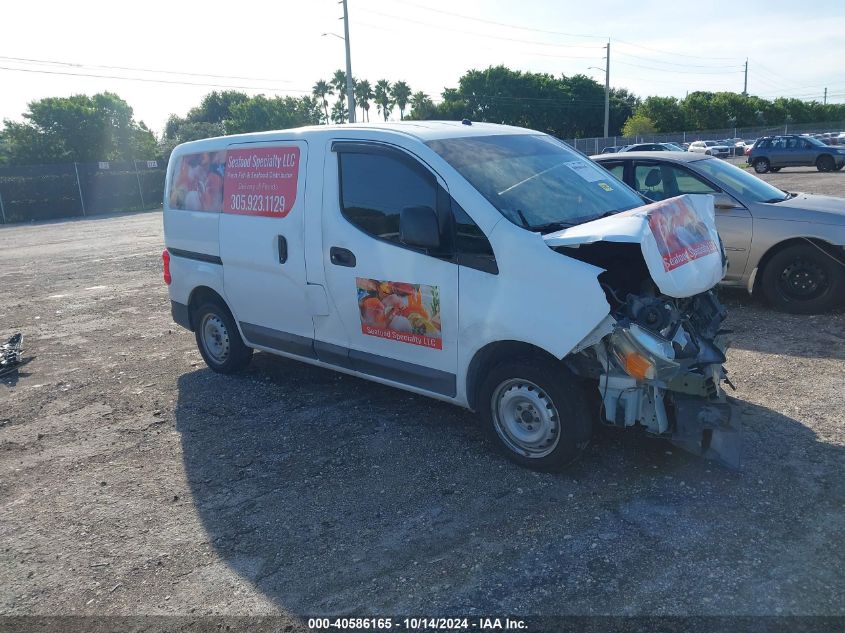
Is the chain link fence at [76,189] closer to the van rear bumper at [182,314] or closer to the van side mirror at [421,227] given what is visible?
the van rear bumper at [182,314]

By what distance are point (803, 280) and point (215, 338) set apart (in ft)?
19.9

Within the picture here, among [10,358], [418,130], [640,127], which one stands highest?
[640,127]

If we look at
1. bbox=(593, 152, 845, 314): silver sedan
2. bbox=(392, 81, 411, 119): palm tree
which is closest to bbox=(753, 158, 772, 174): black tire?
bbox=(593, 152, 845, 314): silver sedan

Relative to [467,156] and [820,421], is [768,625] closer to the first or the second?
[820,421]

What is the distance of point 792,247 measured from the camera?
23.5 ft

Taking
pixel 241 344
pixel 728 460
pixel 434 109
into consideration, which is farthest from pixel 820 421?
pixel 434 109

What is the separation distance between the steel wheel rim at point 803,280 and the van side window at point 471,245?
4643mm

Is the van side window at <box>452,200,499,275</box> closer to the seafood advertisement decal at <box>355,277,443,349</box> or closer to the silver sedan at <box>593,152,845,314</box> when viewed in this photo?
the seafood advertisement decal at <box>355,277,443,349</box>

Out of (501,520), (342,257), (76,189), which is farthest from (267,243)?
(76,189)

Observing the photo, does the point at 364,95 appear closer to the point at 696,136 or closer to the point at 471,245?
the point at 696,136

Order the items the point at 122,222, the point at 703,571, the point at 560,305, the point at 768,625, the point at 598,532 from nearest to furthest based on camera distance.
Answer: the point at 768,625 → the point at 703,571 → the point at 598,532 → the point at 560,305 → the point at 122,222

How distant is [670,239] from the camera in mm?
4043

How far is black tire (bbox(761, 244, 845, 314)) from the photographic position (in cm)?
699

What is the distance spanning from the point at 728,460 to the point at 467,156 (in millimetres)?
2496
